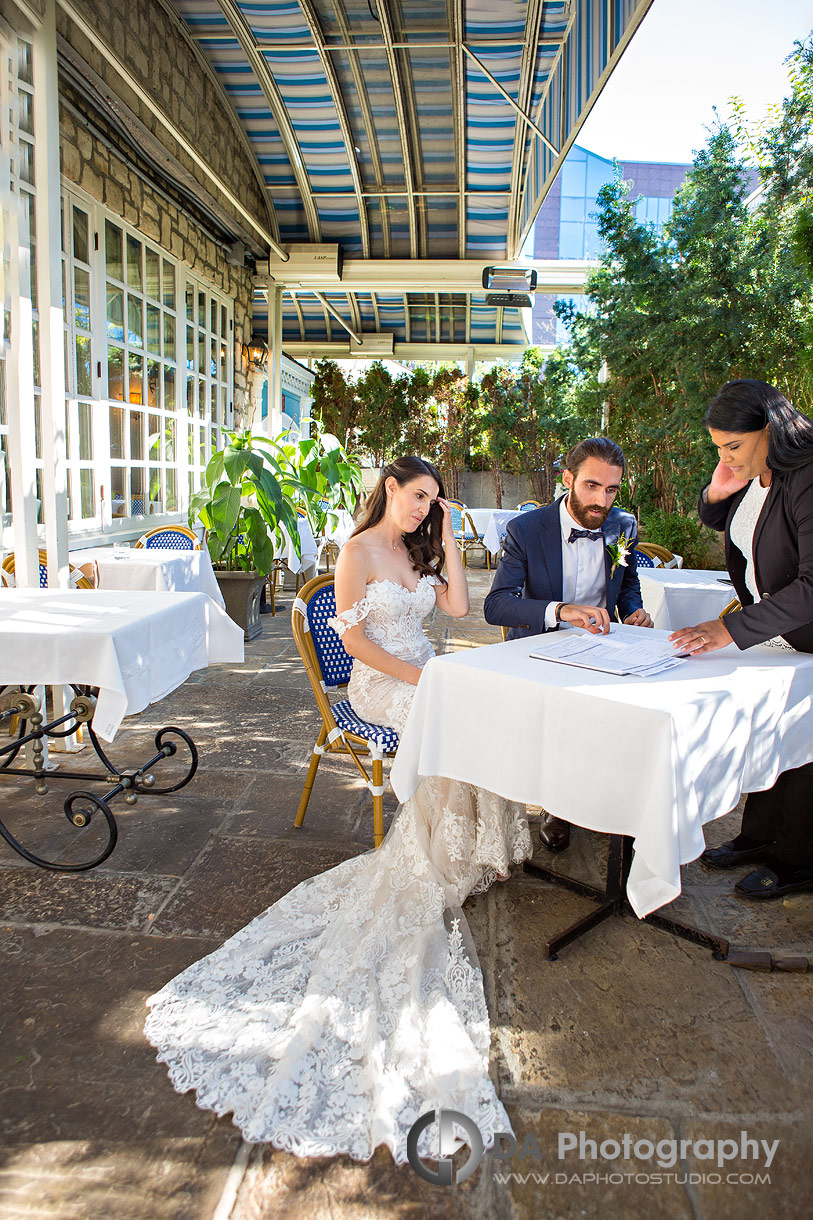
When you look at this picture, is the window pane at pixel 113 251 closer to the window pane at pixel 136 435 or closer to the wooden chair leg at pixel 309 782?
the window pane at pixel 136 435

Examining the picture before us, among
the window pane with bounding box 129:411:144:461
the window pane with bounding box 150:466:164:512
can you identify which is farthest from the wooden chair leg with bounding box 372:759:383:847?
the window pane with bounding box 150:466:164:512

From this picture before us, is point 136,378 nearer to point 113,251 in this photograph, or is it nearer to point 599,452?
point 113,251

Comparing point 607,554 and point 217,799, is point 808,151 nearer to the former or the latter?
point 607,554

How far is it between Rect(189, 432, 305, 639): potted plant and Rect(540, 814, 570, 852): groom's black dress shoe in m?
3.67

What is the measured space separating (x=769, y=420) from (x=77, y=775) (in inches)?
109

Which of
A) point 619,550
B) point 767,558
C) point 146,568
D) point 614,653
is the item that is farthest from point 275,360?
point 614,653

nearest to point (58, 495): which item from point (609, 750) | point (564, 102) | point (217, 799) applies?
point (217, 799)

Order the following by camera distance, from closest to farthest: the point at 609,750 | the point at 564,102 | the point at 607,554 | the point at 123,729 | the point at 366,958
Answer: the point at 609,750 → the point at 366,958 → the point at 607,554 → the point at 123,729 → the point at 564,102

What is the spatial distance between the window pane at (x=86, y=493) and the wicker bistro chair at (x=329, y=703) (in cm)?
335

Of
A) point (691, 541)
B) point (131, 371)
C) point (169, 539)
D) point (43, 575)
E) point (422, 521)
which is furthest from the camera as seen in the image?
point (691, 541)

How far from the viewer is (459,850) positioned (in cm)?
258

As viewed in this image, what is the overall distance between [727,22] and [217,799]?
7957 millimetres

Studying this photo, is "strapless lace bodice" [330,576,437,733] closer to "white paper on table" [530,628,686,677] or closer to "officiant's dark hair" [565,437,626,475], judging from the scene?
"white paper on table" [530,628,686,677]

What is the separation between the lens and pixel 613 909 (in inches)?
102
